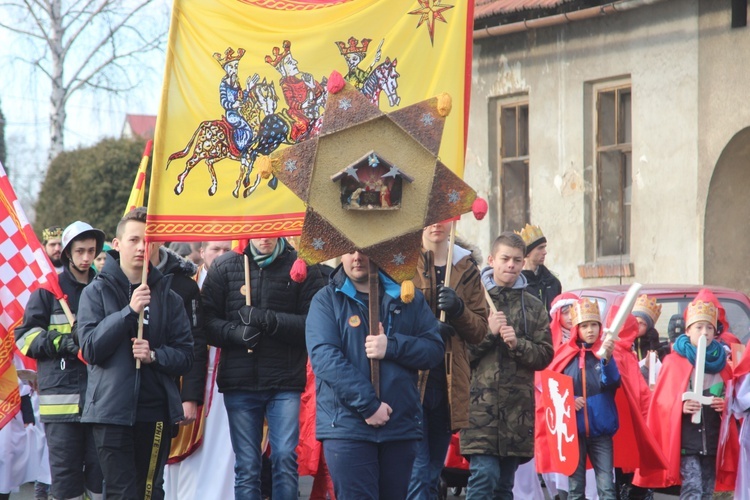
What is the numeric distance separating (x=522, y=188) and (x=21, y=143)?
4746cm

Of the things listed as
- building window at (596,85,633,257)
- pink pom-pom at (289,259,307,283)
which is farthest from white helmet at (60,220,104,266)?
building window at (596,85,633,257)

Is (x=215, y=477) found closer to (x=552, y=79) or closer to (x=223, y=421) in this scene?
(x=223, y=421)

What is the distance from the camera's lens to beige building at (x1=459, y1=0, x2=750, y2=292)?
17.4 meters

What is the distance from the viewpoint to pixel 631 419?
10227 mm

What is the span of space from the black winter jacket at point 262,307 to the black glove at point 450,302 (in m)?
1.12

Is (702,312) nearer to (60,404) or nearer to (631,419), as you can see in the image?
(631,419)

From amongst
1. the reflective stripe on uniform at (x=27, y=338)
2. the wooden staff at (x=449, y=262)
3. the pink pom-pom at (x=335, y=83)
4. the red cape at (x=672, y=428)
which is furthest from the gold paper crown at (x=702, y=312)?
the reflective stripe on uniform at (x=27, y=338)

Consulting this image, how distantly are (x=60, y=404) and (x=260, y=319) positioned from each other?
1.32 meters

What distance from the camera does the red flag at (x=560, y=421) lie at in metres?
9.34

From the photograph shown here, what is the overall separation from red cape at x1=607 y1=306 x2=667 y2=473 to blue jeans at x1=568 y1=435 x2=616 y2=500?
0.59 metres

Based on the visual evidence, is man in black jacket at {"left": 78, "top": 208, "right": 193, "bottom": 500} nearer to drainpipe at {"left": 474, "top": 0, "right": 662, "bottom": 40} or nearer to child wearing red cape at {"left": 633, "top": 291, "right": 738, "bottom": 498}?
child wearing red cape at {"left": 633, "top": 291, "right": 738, "bottom": 498}

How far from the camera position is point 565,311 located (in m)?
10.9

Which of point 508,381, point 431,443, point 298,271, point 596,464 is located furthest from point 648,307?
point 298,271

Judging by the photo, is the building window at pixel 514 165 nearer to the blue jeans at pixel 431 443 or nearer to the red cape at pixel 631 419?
the red cape at pixel 631 419
